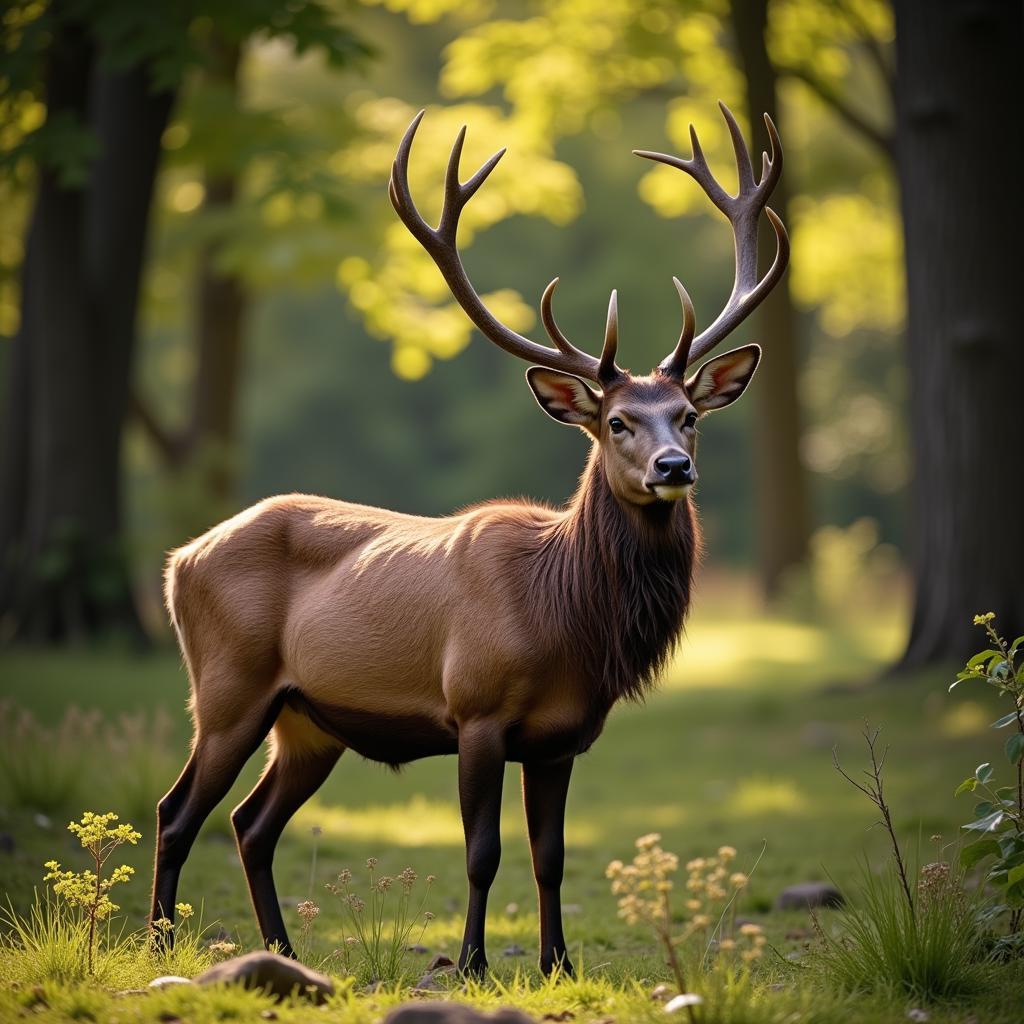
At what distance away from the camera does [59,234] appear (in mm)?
13250

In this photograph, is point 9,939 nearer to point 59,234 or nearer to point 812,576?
point 59,234

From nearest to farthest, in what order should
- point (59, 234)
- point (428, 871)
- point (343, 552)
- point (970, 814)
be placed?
point (343, 552)
point (428, 871)
point (970, 814)
point (59, 234)

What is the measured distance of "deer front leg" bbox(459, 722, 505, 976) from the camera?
5.16 metres

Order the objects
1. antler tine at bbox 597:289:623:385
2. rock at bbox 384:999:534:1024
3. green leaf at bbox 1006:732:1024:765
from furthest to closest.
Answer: antler tine at bbox 597:289:623:385 → green leaf at bbox 1006:732:1024:765 → rock at bbox 384:999:534:1024

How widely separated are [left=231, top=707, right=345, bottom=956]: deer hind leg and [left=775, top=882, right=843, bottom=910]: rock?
2252 millimetres

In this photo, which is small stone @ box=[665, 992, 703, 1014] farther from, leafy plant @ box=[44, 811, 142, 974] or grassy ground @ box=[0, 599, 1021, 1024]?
leafy plant @ box=[44, 811, 142, 974]

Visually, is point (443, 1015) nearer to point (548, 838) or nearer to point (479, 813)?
point (479, 813)

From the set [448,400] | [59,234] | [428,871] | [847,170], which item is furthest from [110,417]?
[448,400]

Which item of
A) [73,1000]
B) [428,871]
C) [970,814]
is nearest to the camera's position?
[73,1000]

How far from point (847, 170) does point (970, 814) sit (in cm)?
1613

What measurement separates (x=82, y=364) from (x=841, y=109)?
873cm

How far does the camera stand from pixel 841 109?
53.6 feet

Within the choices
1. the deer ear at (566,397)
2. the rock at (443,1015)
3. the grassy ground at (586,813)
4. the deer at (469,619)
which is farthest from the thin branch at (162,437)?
the rock at (443,1015)

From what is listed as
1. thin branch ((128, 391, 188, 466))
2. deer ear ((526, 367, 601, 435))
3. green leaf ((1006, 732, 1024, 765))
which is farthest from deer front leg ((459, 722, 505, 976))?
thin branch ((128, 391, 188, 466))
